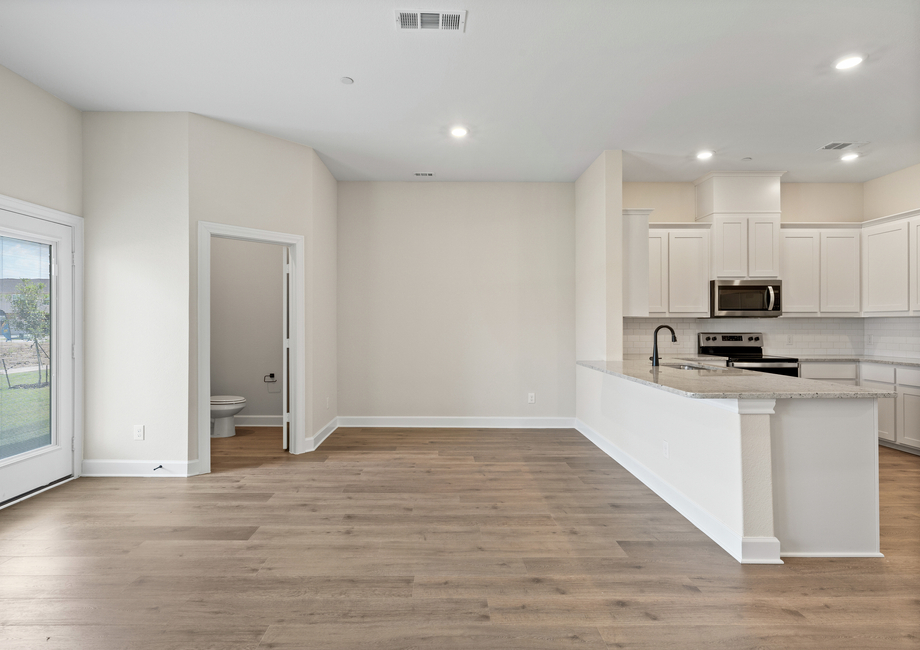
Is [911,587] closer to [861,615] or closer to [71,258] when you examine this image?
[861,615]

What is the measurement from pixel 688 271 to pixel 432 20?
3.88 m

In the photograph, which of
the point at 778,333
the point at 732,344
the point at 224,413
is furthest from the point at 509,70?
the point at 778,333

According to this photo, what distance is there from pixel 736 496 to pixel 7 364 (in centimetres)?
467

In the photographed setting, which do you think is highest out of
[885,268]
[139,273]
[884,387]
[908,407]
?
[885,268]

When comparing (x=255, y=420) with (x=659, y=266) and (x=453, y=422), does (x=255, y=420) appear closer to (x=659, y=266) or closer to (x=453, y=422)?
(x=453, y=422)

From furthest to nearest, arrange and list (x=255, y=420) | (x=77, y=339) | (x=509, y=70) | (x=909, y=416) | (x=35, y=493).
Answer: (x=255, y=420) < (x=909, y=416) < (x=77, y=339) < (x=35, y=493) < (x=509, y=70)

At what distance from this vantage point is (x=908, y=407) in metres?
4.55

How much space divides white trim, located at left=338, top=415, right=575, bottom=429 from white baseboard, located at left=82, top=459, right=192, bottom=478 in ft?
6.70

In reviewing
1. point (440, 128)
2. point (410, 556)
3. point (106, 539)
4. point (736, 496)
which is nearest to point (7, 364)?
point (106, 539)

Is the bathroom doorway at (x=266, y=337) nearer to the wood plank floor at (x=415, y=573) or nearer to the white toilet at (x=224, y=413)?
the white toilet at (x=224, y=413)

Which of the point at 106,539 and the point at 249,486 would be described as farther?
the point at 249,486

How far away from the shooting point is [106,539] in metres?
2.75

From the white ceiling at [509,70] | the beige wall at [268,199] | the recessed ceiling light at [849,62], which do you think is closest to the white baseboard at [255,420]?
the beige wall at [268,199]

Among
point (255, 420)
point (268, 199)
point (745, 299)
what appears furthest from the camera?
point (255, 420)
